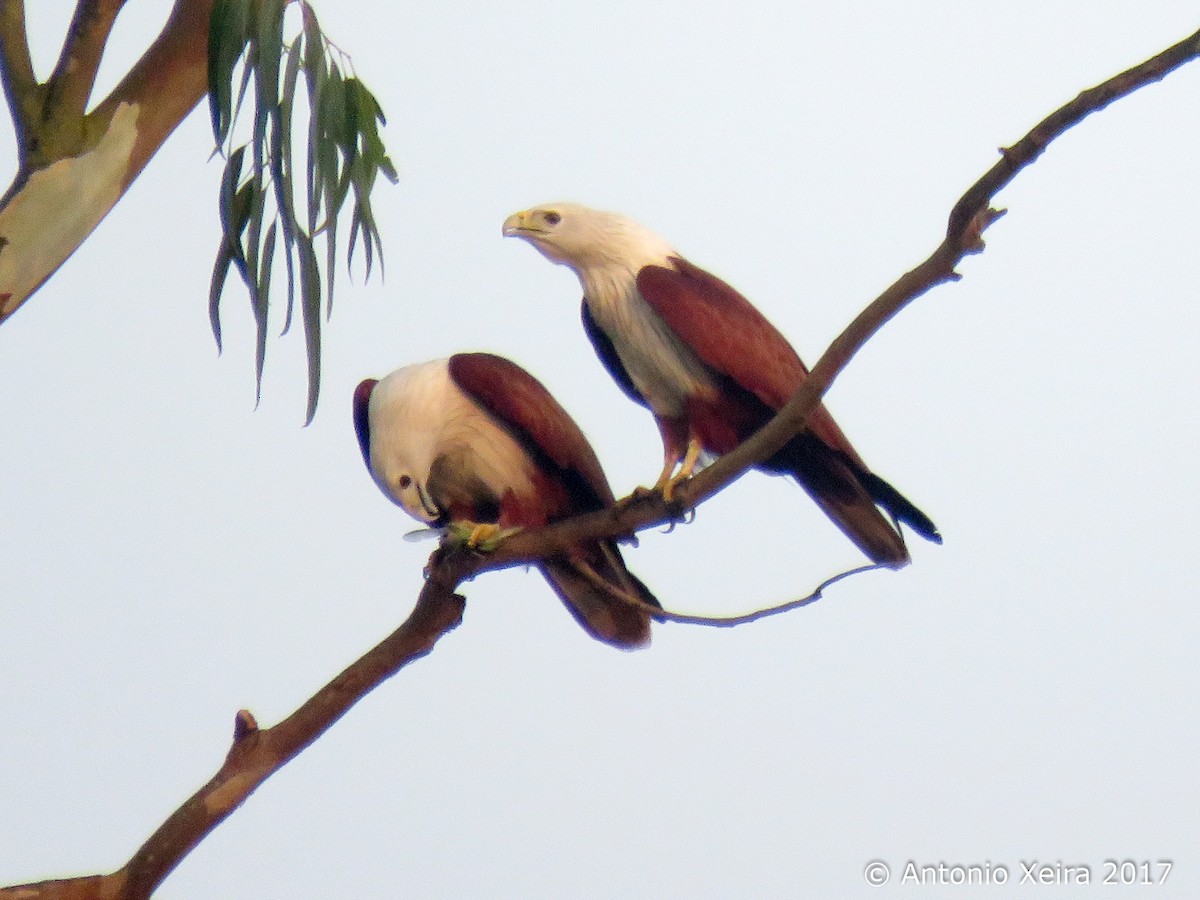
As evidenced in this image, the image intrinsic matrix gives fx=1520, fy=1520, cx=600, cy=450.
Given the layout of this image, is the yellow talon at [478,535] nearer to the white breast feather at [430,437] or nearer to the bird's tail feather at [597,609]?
the white breast feather at [430,437]

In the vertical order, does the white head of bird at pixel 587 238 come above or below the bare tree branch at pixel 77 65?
below

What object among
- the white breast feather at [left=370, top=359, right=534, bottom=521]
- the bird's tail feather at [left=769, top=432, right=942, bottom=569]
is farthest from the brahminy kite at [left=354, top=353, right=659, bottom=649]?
the bird's tail feather at [left=769, top=432, right=942, bottom=569]

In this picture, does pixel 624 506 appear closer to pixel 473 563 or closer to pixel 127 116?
pixel 473 563

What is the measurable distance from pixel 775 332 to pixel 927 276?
85 cm

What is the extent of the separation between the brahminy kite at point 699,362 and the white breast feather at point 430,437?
32 centimetres

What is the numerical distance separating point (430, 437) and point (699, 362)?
0.58 metres

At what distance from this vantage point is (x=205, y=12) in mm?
3289

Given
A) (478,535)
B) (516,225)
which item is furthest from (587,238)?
(478,535)

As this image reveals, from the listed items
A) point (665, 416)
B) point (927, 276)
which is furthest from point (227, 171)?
point (927, 276)

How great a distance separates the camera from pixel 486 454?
10.6 ft

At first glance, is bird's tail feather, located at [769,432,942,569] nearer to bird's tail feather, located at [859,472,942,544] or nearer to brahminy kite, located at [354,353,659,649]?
bird's tail feather, located at [859,472,942,544]

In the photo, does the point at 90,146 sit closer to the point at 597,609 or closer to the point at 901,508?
the point at 597,609

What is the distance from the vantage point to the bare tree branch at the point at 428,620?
247cm

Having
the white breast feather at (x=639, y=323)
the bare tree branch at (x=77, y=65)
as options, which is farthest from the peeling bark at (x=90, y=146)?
the white breast feather at (x=639, y=323)
